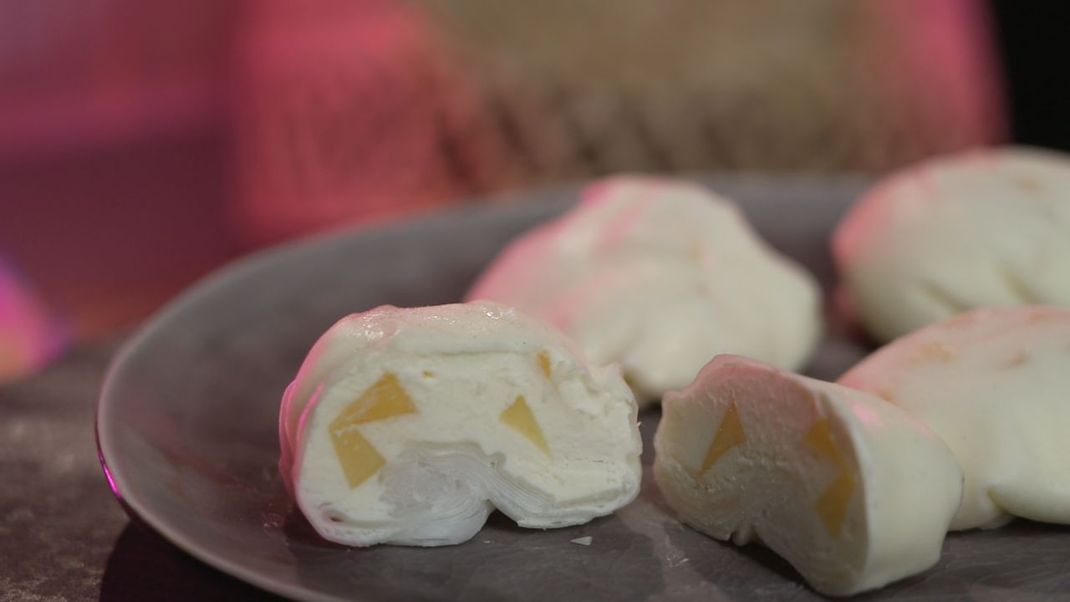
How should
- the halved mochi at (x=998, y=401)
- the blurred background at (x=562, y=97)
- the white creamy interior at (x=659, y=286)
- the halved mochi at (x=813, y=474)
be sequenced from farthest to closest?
the blurred background at (x=562, y=97) → the white creamy interior at (x=659, y=286) → the halved mochi at (x=998, y=401) → the halved mochi at (x=813, y=474)

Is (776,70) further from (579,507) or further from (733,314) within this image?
(579,507)

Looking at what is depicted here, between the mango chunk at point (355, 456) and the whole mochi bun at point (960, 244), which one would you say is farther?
the whole mochi bun at point (960, 244)

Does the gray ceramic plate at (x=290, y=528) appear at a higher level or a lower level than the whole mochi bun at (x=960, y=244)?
lower

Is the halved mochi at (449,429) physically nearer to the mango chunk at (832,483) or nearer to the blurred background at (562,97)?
the mango chunk at (832,483)

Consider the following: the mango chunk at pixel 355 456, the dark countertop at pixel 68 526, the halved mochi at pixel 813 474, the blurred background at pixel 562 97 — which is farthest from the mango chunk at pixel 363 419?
the blurred background at pixel 562 97

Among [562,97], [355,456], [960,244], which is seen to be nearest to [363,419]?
[355,456]

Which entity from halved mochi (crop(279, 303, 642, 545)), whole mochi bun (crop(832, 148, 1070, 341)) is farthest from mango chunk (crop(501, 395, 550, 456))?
whole mochi bun (crop(832, 148, 1070, 341))
